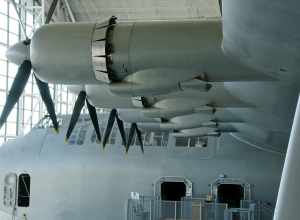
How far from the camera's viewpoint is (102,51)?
636 cm

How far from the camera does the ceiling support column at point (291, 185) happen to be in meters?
3.45

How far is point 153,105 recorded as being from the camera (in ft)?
32.5

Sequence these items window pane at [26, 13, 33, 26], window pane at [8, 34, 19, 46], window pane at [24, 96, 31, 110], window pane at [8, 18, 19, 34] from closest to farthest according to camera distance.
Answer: window pane at [8, 34, 19, 46] < window pane at [8, 18, 19, 34] < window pane at [26, 13, 33, 26] < window pane at [24, 96, 31, 110]

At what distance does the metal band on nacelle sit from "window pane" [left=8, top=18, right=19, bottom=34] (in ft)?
97.5

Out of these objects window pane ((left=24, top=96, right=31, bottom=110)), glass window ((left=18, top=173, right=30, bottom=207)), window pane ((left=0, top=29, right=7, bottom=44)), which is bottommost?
glass window ((left=18, top=173, right=30, bottom=207))

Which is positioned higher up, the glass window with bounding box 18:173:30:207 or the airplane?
the airplane

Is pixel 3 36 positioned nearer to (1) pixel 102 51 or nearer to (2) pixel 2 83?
(2) pixel 2 83

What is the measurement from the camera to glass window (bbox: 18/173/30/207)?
18.2 metres

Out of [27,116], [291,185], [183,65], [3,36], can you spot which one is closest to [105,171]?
[183,65]

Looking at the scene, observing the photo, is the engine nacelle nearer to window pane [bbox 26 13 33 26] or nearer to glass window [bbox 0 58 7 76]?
glass window [bbox 0 58 7 76]

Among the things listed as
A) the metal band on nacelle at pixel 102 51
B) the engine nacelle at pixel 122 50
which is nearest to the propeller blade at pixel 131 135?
the engine nacelle at pixel 122 50

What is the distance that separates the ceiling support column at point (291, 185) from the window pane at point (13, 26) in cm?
3317

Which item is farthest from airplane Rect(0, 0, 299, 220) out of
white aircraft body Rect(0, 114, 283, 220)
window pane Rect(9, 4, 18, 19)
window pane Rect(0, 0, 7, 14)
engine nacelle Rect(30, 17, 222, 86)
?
window pane Rect(9, 4, 18, 19)

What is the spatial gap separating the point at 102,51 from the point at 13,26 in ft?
99.8
